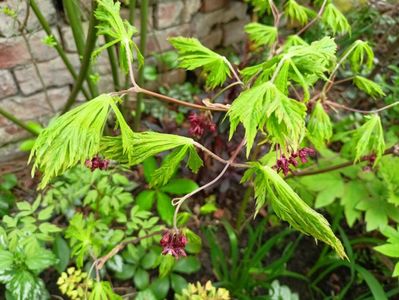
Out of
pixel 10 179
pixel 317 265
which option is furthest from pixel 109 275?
pixel 317 265

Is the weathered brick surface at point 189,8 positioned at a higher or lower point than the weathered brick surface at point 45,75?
higher

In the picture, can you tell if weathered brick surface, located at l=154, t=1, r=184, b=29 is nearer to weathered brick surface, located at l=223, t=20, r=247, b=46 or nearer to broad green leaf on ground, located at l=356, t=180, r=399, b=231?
weathered brick surface, located at l=223, t=20, r=247, b=46

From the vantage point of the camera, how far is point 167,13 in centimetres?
200

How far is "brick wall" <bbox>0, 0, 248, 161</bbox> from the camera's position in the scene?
1.68 meters

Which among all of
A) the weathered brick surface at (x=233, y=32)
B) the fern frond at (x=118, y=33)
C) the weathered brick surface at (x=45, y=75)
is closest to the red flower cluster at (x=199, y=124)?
the fern frond at (x=118, y=33)

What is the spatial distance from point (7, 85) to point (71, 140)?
123 cm

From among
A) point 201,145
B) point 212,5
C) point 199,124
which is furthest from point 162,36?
point 201,145

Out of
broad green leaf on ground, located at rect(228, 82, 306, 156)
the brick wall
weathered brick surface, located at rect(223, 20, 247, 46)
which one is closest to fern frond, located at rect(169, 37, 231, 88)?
broad green leaf on ground, located at rect(228, 82, 306, 156)

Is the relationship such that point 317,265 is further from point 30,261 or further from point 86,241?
point 30,261

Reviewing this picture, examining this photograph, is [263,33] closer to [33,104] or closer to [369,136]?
[369,136]

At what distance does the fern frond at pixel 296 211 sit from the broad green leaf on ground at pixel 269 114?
0.08 metres

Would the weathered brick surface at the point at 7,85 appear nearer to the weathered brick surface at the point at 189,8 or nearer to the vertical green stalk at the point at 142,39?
the vertical green stalk at the point at 142,39

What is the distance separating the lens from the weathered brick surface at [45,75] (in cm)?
179

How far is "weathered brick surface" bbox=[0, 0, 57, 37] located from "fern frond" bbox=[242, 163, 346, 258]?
48.6 inches
